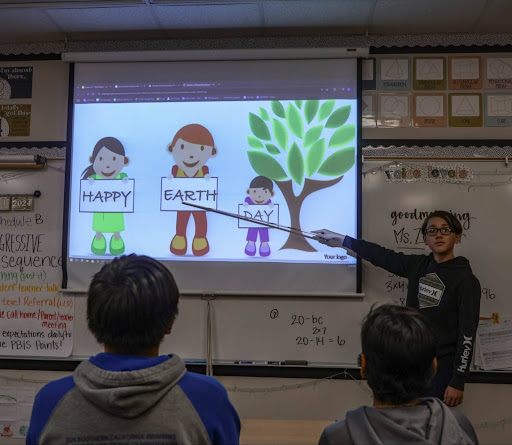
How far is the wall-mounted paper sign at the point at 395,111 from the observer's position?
2.70 meters

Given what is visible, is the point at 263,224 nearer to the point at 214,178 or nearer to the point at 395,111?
the point at 214,178

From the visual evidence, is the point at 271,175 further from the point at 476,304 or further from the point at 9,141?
the point at 9,141

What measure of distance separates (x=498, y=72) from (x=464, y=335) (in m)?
1.50

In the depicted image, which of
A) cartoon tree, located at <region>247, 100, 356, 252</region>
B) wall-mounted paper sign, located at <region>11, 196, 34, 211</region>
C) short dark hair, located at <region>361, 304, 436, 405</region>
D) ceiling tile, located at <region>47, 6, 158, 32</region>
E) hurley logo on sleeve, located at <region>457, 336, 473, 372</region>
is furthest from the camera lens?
wall-mounted paper sign, located at <region>11, 196, 34, 211</region>

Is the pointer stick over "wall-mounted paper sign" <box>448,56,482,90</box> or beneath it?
beneath

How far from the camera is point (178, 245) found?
107 inches

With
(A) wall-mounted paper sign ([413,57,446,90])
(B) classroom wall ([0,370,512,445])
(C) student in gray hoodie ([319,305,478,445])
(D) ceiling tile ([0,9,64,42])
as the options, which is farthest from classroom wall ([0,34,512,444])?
(C) student in gray hoodie ([319,305,478,445])

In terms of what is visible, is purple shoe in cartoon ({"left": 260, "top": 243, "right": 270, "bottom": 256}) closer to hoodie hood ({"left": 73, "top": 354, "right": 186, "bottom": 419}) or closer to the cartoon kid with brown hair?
the cartoon kid with brown hair

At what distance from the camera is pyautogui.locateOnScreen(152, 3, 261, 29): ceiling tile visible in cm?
254

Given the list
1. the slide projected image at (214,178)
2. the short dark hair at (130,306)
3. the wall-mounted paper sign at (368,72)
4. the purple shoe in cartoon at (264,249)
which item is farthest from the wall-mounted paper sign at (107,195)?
the short dark hair at (130,306)

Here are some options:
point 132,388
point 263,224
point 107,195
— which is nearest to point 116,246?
point 107,195

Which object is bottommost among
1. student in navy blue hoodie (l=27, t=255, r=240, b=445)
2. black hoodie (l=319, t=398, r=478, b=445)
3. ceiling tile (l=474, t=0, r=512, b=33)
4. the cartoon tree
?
black hoodie (l=319, t=398, r=478, b=445)

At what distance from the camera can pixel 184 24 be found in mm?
2740

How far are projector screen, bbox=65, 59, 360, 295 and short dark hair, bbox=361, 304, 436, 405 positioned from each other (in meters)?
1.60
